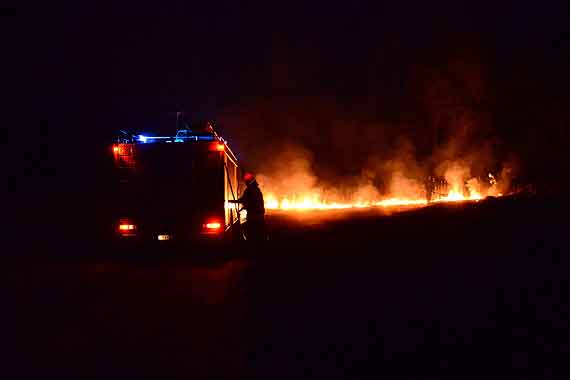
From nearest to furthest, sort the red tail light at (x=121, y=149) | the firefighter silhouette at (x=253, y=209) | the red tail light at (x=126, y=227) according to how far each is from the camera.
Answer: the red tail light at (x=126, y=227)
the red tail light at (x=121, y=149)
the firefighter silhouette at (x=253, y=209)

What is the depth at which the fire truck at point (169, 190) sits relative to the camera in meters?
9.92

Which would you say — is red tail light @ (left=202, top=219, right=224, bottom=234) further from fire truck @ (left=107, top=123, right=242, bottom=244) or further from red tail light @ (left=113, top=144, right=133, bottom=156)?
red tail light @ (left=113, top=144, right=133, bottom=156)

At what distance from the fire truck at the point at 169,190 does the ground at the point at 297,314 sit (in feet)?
2.67

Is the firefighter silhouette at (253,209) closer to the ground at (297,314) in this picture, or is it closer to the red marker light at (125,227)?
the ground at (297,314)

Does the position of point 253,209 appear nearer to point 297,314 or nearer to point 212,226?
point 212,226

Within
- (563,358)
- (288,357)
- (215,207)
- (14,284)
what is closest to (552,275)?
(563,358)

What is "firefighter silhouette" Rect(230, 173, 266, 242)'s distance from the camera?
10969mm

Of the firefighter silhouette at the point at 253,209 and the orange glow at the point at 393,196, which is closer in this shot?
the firefighter silhouette at the point at 253,209

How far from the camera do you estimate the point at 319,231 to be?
54.8 feet

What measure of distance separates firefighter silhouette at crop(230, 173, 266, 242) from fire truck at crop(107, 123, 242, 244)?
1.03 meters

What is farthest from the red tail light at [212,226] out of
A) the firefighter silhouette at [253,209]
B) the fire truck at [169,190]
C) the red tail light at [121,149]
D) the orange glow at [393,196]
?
the orange glow at [393,196]

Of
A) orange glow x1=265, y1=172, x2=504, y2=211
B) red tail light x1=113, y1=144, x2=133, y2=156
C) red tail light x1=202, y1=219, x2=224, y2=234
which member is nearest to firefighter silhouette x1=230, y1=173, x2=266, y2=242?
red tail light x1=202, y1=219, x2=224, y2=234

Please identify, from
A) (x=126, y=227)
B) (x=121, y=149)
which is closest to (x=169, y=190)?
(x=126, y=227)

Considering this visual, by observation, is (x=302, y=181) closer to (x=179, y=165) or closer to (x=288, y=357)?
(x=179, y=165)
